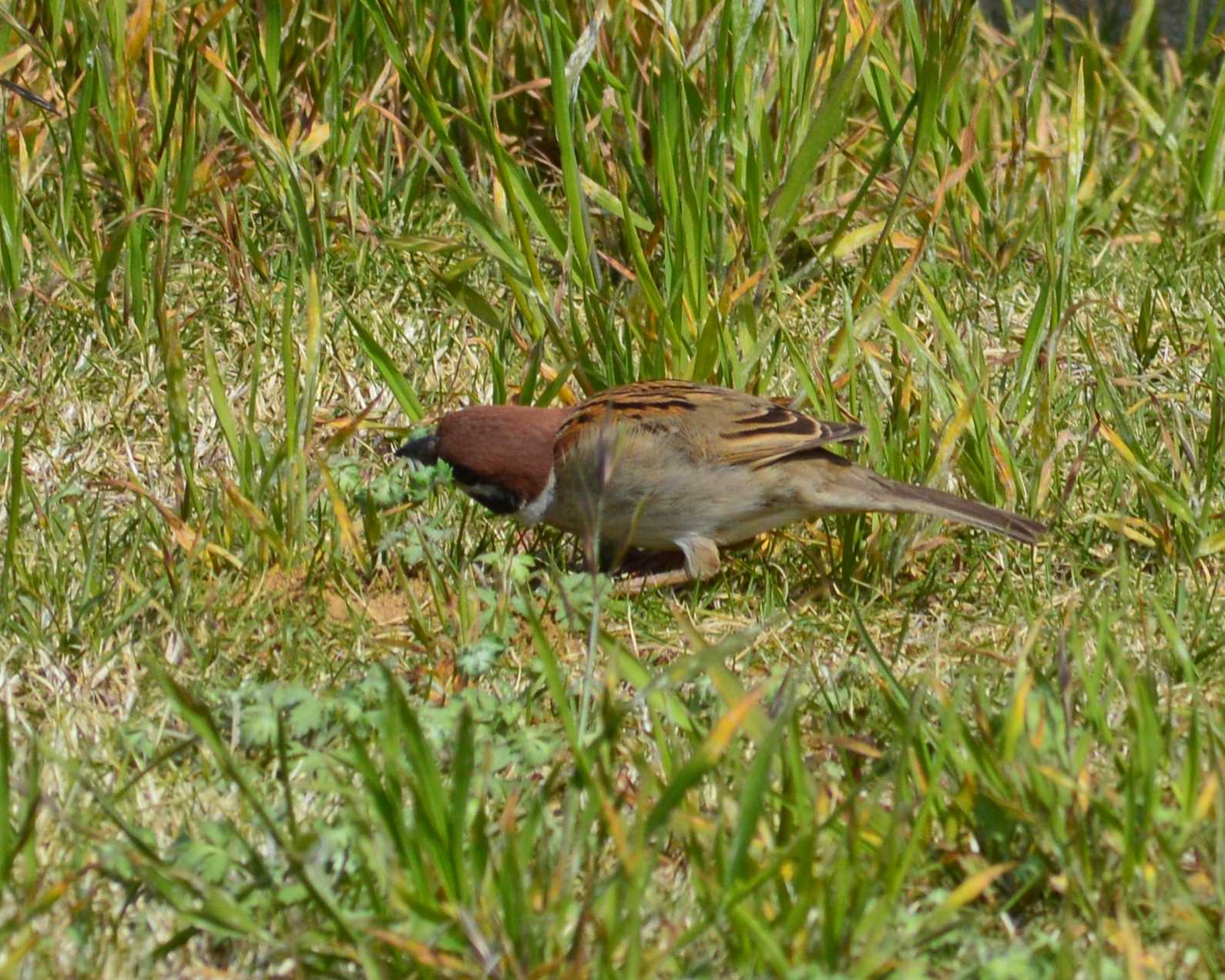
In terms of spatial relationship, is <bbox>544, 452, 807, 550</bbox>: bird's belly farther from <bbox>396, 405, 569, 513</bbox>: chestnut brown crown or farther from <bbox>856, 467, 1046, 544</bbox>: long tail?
<bbox>856, 467, 1046, 544</bbox>: long tail

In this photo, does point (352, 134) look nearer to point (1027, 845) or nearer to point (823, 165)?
point (823, 165)

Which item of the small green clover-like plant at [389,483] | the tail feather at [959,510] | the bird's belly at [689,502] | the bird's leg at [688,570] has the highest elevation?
the small green clover-like plant at [389,483]

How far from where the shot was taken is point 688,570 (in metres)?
4.36

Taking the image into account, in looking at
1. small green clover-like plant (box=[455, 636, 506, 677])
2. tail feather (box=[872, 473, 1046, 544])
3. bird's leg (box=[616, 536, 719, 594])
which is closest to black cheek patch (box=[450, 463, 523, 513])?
bird's leg (box=[616, 536, 719, 594])

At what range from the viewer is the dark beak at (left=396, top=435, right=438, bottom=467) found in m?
4.35

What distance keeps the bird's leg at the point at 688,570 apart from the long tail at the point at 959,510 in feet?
1.54

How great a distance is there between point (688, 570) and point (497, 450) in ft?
1.88

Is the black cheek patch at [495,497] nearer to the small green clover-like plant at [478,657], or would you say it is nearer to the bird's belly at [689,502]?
the bird's belly at [689,502]

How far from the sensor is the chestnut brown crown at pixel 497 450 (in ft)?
13.9

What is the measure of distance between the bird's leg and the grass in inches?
2.2

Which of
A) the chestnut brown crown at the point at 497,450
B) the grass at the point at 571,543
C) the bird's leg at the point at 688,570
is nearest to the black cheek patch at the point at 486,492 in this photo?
the chestnut brown crown at the point at 497,450

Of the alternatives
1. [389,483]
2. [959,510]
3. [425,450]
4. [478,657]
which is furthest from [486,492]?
[959,510]

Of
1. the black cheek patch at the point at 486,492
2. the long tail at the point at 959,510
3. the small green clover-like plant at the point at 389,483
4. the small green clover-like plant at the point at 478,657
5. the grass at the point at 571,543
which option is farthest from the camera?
the black cheek patch at the point at 486,492

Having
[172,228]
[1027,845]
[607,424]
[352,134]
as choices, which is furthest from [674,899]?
[352,134]
